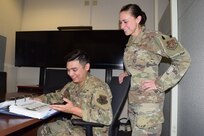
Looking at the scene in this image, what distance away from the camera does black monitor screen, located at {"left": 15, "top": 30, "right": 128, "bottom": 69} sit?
10.4ft

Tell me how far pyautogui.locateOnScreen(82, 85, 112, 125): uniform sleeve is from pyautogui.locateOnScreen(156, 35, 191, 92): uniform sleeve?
36cm

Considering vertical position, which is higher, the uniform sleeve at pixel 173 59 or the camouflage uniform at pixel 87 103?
the uniform sleeve at pixel 173 59

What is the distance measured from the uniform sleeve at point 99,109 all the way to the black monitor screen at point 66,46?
1787mm

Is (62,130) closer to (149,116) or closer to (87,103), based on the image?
(87,103)

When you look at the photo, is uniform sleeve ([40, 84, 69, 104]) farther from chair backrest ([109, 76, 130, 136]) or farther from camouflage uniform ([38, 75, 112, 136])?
chair backrest ([109, 76, 130, 136])

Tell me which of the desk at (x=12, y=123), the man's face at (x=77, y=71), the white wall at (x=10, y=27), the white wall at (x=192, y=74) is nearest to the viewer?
the desk at (x=12, y=123)

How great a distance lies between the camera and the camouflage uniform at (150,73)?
1343mm

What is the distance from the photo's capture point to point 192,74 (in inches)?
54.6

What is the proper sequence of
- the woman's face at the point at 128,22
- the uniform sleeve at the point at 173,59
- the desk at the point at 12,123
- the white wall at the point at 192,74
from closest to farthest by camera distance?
the desk at the point at 12,123 < the white wall at the point at 192,74 < the uniform sleeve at the point at 173,59 < the woman's face at the point at 128,22

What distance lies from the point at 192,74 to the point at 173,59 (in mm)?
166

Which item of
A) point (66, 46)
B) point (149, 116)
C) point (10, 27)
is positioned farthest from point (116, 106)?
point (10, 27)

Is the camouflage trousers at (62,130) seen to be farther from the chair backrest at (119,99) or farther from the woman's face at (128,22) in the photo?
the woman's face at (128,22)

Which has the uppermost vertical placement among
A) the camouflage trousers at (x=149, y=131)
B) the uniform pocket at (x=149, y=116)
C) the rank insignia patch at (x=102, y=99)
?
the rank insignia patch at (x=102, y=99)

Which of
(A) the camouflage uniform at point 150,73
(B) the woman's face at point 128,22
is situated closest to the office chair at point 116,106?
(A) the camouflage uniform at point 150,73
